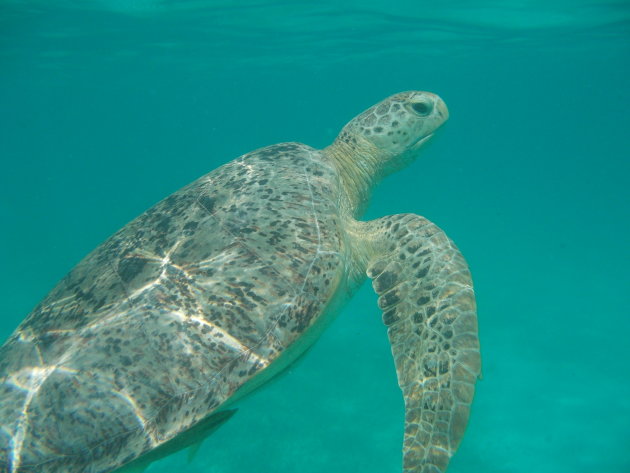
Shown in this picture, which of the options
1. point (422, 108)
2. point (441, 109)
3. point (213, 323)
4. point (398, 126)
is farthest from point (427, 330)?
point (441, 109)

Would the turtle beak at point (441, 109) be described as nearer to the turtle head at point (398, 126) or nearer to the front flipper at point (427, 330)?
the turtle head at point (398, 126)

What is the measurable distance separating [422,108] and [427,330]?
378 cm

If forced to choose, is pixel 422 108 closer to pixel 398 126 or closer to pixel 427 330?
pixel 398 126

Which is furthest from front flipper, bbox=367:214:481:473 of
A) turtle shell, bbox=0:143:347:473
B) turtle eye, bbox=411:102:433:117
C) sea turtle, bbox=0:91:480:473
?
turtle eye, bbox=411:102:433:117

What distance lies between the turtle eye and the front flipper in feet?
7.13

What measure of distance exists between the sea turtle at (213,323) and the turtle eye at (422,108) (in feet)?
7.67

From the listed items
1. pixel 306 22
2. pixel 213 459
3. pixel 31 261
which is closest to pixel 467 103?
pixel 306 22

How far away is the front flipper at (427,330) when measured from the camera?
305cm

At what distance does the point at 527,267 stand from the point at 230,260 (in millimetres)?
18894

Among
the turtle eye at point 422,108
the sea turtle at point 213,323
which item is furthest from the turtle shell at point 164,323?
the turtle eye at point 422,108

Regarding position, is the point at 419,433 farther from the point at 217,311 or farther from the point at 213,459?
the point at 213,459

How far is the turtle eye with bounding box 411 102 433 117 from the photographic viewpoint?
6.13 meters

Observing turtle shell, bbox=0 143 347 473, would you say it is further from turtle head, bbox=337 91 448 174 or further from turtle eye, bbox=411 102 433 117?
turtle eye, bbox=411 102 433 117

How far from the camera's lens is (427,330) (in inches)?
142
